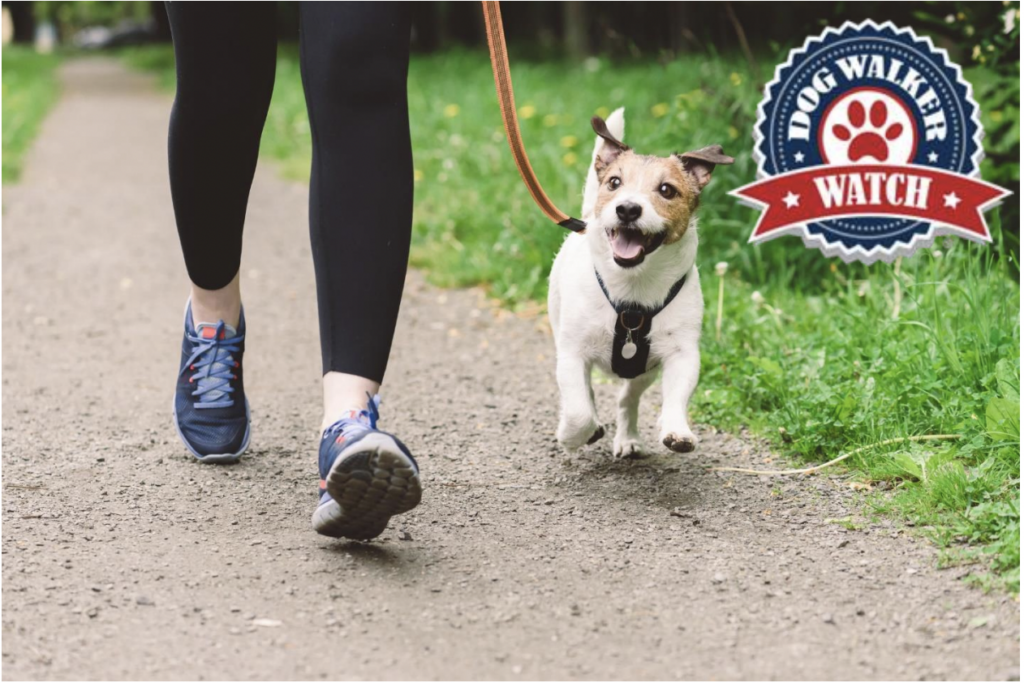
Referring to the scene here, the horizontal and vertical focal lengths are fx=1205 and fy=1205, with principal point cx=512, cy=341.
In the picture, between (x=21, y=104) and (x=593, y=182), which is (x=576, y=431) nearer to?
(x=593, y=182)

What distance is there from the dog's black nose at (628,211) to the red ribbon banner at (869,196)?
1.18 meters

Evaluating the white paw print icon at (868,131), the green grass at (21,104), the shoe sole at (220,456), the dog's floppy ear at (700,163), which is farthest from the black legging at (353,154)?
the green grass at (21,104)

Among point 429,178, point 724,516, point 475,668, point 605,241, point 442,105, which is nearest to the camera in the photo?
point 475,668

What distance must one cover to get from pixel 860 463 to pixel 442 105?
6.96 metres

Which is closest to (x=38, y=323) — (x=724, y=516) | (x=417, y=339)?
(x=417, y=339)

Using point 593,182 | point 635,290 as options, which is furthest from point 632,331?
point 593,182

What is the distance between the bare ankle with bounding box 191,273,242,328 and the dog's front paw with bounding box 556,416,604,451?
89cm

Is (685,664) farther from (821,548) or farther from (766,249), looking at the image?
(766,249)

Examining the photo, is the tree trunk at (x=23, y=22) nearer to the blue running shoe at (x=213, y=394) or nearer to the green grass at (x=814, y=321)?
the green grass at (x=814, y=321)

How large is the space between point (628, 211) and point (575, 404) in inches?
19.6

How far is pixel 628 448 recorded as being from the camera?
10.9 ft

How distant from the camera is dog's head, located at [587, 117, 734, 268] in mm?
2965

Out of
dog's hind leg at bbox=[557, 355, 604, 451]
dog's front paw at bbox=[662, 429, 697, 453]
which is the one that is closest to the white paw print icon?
dog's hind leg at bbox=[557, 355, 604, 451]

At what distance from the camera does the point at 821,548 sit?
2635 millimetres
